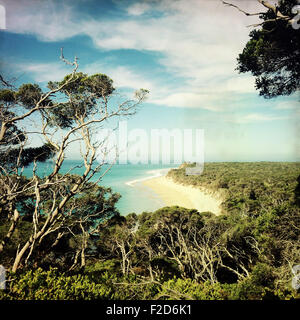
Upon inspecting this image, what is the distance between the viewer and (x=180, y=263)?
24.5 ft

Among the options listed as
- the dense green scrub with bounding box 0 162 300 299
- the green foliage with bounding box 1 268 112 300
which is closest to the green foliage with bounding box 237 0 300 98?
the dense green scrub with bounding box 0 162 300 299

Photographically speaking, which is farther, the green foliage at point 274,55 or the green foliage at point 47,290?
the green foliage at point 274,55

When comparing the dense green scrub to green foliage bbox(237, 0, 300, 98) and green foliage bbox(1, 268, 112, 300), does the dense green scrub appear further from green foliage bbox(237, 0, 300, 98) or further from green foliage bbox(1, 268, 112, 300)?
green foliage bbox(237, 0, 300, 98)

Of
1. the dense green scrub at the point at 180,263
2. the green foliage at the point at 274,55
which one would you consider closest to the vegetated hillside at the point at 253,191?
the dense green scrub at the point at 180,263

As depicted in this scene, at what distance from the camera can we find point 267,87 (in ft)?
17.6

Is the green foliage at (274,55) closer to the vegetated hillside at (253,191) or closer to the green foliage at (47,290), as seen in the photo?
the green foliage at (47,290)

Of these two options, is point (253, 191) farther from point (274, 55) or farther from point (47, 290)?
point (47, 290)

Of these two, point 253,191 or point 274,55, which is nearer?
point 274,55

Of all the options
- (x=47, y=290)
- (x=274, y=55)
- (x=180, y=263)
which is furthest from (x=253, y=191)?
(x=47, y=290)

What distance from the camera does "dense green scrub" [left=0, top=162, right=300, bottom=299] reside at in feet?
9.70

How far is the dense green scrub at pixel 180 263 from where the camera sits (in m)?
2.96

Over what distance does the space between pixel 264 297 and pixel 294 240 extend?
11.7 ft
